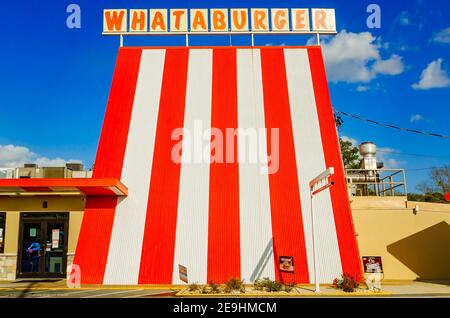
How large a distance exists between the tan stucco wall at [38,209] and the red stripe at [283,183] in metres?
8.89

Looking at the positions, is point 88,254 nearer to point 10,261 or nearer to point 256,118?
point 10,261

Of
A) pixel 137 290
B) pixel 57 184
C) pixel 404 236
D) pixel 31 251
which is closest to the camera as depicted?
pixel 137 290

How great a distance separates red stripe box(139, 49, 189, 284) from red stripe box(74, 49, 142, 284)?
150cm

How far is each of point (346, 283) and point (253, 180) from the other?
540cm

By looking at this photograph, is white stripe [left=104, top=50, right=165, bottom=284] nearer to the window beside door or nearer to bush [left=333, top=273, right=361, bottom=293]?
the window beside door

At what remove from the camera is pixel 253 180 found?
52.7ft

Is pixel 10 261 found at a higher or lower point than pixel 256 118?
lower

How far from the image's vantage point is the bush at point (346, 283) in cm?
1293

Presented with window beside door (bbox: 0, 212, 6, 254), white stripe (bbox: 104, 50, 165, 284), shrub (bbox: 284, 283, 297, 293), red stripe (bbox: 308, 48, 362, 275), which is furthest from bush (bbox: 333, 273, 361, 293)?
window beside door (bbox: 0, 212, 6, 254)

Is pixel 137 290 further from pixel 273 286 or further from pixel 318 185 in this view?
pixel 318 185

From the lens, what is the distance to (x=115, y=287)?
14141 mm

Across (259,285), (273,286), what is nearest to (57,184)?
(259,285)
